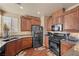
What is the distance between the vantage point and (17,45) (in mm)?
1959

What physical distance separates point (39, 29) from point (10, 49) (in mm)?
582

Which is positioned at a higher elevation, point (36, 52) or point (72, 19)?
point (72, 19)

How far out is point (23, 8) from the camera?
6.29 ft

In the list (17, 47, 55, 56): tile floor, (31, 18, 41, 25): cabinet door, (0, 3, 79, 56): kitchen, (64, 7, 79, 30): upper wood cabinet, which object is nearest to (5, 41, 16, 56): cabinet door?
(0, 3, 79, 56): kitchen

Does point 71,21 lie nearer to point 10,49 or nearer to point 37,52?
point 37,52

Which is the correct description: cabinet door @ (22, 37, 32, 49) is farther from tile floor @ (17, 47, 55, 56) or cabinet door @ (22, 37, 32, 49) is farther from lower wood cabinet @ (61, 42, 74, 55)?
lower wood cabinet @ (61, 42, 74, 55)

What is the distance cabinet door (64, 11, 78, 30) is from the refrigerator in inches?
17.0

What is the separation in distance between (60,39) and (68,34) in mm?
157

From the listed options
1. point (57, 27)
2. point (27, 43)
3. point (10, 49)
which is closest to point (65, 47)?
point (57, 27)

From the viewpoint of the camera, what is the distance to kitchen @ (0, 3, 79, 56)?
1867mm

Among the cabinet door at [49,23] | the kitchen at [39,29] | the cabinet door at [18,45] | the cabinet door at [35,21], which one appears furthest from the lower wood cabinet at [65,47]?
the cabinet door at [18,45]

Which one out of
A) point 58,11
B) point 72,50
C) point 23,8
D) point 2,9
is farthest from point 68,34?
point 2,9

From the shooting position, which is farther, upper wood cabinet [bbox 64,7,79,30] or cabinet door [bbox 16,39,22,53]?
cabinet door [bbox 16,39,22,53]

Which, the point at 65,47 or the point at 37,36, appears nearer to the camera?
the point at 65,47
